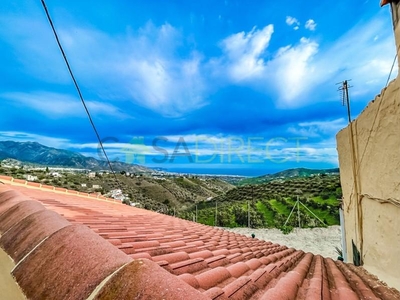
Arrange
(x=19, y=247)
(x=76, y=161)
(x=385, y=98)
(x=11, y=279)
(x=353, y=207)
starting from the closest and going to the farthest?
(x=11, y=279) → (x=19, y=247) → (x=385, y=98) → (x=353, y=207) → (x=76, y=161)

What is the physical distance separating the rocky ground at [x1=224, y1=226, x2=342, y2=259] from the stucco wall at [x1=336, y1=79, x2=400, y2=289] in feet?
46.8

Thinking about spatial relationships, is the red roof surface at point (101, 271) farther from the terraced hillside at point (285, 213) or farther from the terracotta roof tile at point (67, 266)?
the terraced hillside at point (285, 213)

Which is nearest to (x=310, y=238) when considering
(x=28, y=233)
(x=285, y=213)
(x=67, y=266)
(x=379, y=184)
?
(x=285, y=213)

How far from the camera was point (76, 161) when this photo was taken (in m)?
90.8

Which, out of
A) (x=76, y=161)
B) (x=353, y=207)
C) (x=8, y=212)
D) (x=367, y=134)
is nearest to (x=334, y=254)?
(x=353, y=207)

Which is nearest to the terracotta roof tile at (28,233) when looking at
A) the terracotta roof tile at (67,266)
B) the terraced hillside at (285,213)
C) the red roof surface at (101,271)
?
the red roof surface at (101,271)

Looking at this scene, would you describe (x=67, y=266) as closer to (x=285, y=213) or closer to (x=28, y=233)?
(x=28, y=233)

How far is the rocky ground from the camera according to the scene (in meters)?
18.8

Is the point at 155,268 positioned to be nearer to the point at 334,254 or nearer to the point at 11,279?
the point at 11,279

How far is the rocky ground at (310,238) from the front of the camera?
61.5 feet

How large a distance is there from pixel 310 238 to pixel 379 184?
20.4 meters

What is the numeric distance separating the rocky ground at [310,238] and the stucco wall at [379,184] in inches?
562

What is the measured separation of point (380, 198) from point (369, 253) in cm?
136

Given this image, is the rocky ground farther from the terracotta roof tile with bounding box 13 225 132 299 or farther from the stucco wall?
the terracotta roof tile with bounding box 13 225 132 299
